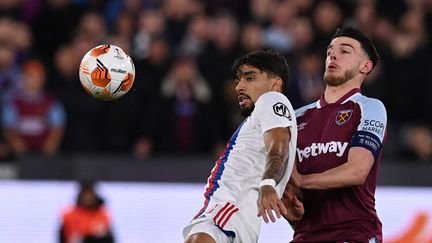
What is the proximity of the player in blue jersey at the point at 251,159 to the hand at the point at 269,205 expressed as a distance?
10cm

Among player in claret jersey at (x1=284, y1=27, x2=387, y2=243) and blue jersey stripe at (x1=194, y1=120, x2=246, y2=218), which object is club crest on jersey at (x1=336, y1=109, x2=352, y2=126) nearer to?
player in claret jersey at (x1=284, y1=27, x2=387, y2=243)

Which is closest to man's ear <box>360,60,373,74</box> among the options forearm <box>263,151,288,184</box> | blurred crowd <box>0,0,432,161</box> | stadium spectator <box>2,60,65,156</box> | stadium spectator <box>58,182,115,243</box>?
forearm <box>263,151,288,184</box>

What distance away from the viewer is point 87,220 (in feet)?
42.2

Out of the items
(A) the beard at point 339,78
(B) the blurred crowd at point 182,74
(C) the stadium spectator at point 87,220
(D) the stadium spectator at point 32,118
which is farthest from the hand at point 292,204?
(D) the stadium spectator at point 32,118

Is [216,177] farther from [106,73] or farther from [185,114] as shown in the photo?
[185,114]

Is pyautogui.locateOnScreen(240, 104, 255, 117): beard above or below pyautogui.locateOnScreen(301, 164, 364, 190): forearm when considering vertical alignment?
above

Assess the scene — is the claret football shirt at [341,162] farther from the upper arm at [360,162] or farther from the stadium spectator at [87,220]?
the stadium spectator at [87,220]

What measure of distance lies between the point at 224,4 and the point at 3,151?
4079 mm

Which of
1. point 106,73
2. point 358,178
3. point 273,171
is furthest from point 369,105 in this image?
point 106,73

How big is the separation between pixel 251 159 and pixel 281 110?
397 millimetres

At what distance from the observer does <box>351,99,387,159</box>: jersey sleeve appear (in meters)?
6.68

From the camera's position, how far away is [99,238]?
12703 mm

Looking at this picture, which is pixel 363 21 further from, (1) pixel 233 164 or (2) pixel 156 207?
(1) pixel 233 164

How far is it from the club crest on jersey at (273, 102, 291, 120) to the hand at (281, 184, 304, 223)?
20.8 inches
